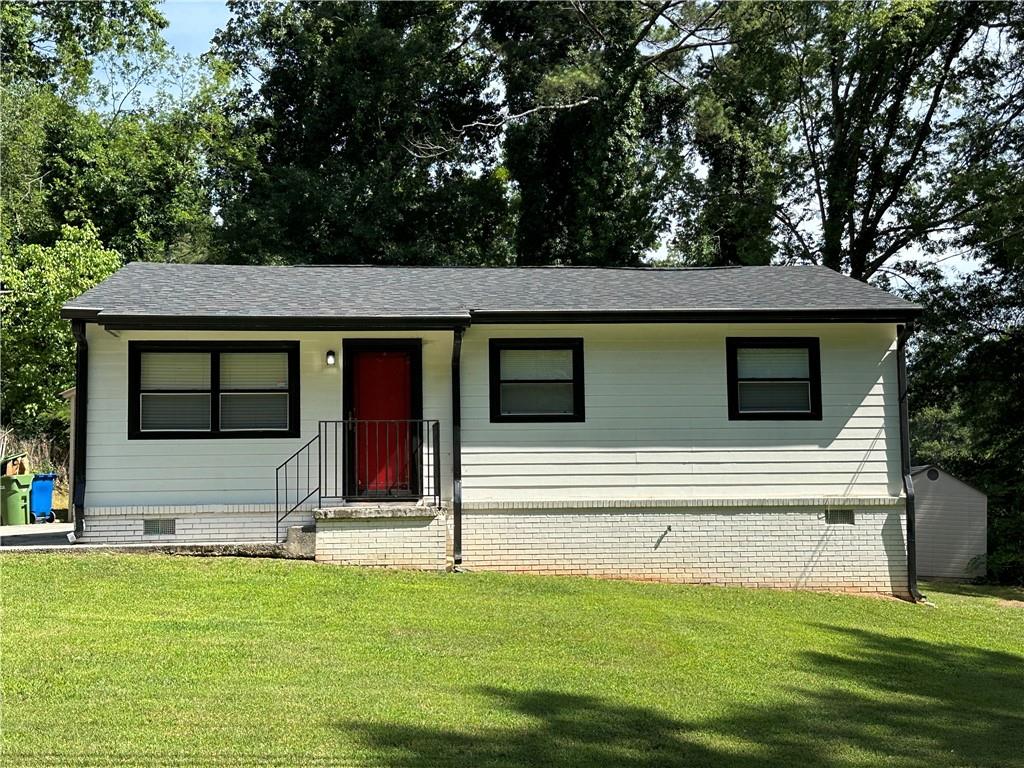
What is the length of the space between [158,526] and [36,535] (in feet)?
8.58

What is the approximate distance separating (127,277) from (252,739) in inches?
343

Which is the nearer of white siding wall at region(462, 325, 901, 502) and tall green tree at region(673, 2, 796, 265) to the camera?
white siding wall at region(462, 325, 901, 502)

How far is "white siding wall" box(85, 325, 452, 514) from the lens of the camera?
35.8ft

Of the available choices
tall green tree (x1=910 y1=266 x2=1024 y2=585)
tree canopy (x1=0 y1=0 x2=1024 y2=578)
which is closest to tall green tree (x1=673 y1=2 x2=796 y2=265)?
tree canopy (x1=0 y1=0 x2=1024 y2=578)

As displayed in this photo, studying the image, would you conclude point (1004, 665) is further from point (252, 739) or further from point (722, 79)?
point (722, 79)

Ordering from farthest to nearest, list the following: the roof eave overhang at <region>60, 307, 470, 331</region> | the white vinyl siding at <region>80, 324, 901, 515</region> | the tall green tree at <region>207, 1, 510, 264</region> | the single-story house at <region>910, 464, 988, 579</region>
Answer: the tall green tree at <region>207, 1, 510, 264</region> → the single-story house at <region>910, 464, 988, 579</region> → the white vinyl siding at <region>80, 324, 901, 515</region> → the roof eave overhang at <region>60, 307, 470, 331</region>

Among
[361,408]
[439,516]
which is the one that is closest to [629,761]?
[439,516]

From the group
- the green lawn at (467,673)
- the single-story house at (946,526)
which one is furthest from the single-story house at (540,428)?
the single-story house at (946,526)

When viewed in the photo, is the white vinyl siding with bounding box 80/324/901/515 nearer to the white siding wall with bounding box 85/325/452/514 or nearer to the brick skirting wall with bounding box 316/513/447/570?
the white siding wall with bounding box 85/325/452/514

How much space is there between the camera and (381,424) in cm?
1150

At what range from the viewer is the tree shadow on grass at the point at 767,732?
17.0ft

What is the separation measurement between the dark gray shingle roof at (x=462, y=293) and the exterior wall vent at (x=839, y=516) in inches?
93.7

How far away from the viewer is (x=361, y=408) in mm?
11523

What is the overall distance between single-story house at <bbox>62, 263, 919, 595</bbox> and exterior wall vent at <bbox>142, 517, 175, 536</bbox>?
26 mm
